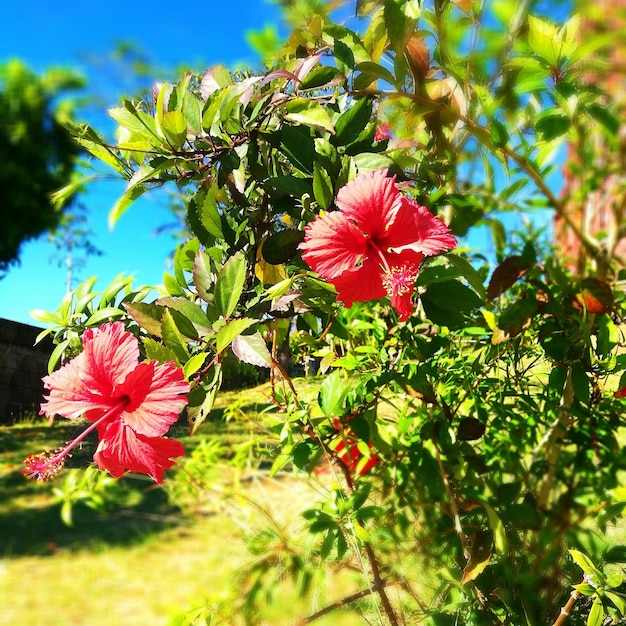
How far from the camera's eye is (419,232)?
0.53 meters

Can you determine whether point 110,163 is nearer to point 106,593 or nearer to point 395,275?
point 395,275

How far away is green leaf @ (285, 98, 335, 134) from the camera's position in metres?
0.58

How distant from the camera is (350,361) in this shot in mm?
897

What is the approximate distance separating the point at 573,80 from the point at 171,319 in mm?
404

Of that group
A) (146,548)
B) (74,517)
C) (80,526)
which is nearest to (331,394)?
(146,548)

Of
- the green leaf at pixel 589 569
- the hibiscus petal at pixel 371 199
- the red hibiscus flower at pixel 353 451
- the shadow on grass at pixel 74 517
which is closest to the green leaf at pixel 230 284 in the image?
the hibiscus petal at pixel 371 199

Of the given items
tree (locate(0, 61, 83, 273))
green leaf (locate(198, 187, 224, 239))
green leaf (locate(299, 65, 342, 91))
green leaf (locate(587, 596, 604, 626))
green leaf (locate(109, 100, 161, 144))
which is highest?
tree (locate(0, 61, 83, 273))

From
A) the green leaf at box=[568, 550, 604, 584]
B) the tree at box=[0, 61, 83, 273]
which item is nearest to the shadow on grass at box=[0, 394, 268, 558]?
the green leaf at box=[568, 550, 604, 584]

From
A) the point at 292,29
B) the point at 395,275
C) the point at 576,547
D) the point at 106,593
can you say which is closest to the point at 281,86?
the point at 292,29

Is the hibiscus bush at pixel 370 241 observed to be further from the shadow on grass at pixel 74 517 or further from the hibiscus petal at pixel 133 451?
the shadow on grass at pixel 74 517

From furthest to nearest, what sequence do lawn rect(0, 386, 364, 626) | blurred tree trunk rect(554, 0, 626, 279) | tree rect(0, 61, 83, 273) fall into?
1. tree rect(0, 61, 83, 273)
2. lawn rect(0, 386, 364, 626)
3. blurred tree trunk rect(554, 0, 626, 279)

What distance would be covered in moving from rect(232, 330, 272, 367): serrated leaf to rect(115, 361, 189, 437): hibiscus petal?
0.19 feet

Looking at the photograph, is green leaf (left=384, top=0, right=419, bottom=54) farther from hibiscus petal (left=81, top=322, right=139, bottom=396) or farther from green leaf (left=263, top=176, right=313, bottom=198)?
hibiscus petal (left=81, top=322, right=139, bottom=396)

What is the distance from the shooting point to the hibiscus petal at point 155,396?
20.0 inches
